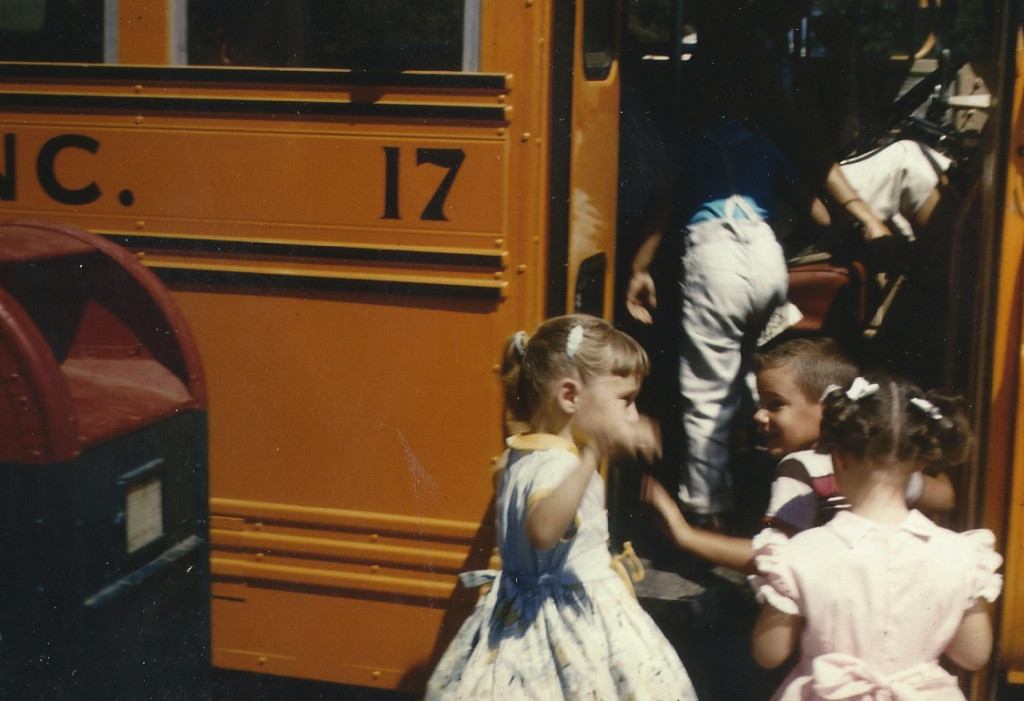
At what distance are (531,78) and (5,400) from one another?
1.22 m

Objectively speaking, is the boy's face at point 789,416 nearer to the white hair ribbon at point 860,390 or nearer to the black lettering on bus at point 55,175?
the white hair ribbon at point 860,390

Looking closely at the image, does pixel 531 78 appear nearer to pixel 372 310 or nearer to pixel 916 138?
pixel 372 310

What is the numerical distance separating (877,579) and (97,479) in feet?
4.72

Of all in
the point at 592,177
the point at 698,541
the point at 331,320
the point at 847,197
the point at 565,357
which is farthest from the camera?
the point at 847,197

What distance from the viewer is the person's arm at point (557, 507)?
202 centimetres

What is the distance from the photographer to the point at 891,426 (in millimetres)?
2066

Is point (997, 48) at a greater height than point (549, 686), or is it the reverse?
point (997, 48)

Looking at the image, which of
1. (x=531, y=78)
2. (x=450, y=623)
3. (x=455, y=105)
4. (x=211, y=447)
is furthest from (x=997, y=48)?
(x=211, y=447)

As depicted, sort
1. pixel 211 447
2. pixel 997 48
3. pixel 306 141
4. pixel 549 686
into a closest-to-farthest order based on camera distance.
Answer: pixel 549 686, pixel 997 48, pixel 306 141, pixel 211 447

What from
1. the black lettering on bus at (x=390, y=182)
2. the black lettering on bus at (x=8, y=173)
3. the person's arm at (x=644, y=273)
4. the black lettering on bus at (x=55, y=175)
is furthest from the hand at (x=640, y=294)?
the black lettering on bus at (x=8, y=173)

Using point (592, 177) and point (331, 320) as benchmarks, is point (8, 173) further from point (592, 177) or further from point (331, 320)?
point (592, 177)

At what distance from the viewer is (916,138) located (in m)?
3.97

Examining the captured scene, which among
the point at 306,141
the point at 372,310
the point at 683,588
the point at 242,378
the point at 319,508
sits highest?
the point at 306,141

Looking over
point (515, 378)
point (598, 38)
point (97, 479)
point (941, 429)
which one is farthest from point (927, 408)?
point (97, 479)
